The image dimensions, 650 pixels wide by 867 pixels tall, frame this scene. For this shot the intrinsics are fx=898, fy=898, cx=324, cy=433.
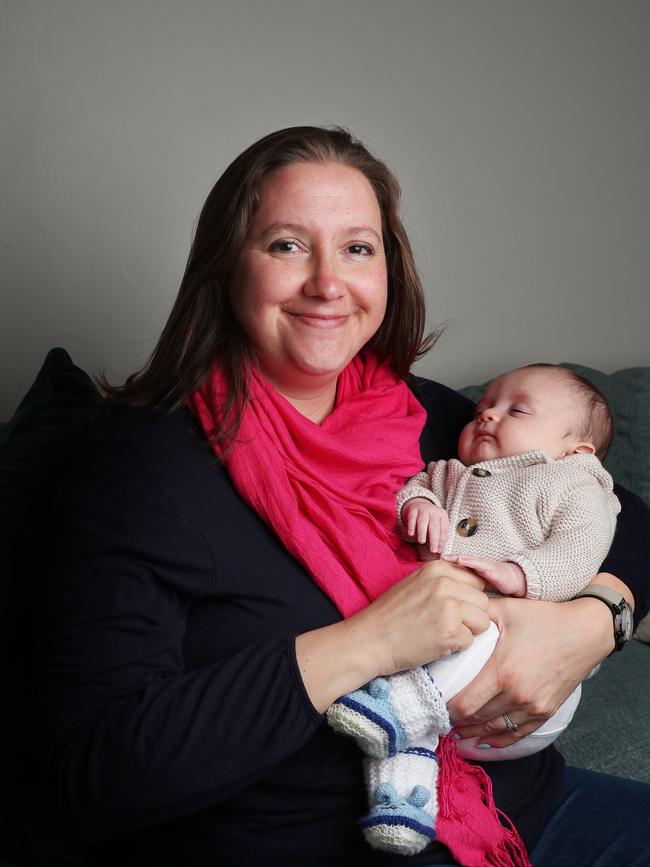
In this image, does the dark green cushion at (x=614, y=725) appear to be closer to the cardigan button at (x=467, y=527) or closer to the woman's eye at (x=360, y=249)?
the cardigan button at (x=467, y=527)

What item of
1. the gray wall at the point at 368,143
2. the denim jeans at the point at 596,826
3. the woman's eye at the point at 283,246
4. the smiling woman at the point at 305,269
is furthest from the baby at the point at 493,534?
the gray wall at the point at 368,143

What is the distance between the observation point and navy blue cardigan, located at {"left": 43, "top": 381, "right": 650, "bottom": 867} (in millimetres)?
1115

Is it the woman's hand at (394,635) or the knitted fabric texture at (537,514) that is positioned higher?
the knitted fabric texture at (537,514)

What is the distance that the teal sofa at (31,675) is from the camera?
52.2 inches

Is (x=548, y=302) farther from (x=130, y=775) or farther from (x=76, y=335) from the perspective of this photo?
(x=130, y=775)

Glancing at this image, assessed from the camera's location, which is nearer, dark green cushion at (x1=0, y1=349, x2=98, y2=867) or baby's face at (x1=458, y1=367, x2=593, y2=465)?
dark green cushion at (x1=0, y1=349, x2=98, y2=867)

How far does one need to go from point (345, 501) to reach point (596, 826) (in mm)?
647

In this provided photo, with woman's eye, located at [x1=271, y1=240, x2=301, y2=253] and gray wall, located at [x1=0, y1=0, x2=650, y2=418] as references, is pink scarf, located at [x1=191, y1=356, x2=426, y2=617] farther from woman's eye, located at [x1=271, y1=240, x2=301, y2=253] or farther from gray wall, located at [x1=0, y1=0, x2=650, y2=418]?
gray wall, located at [x1=0, y1=0, x2=650, y2=418]

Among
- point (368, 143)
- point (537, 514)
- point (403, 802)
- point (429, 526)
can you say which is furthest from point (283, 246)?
point (368, 143)

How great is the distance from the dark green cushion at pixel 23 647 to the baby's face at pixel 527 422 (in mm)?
742

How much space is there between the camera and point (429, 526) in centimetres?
145

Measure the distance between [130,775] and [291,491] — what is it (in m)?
0.45

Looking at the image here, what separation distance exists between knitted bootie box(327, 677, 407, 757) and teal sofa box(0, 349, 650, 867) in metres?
0.43

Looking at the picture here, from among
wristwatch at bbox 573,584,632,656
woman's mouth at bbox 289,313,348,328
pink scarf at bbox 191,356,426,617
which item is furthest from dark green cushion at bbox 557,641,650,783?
woman's mouth at bbox 289,313,348,328
